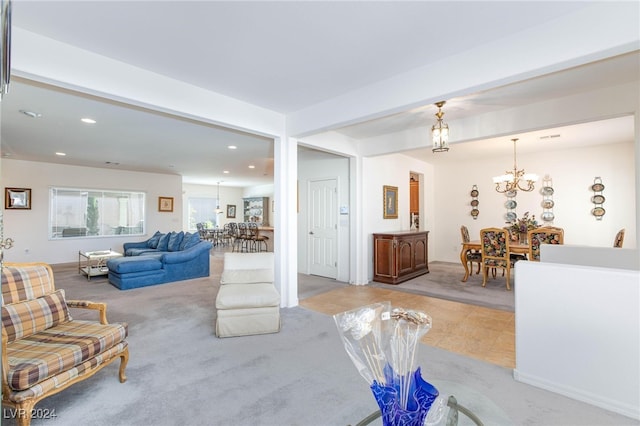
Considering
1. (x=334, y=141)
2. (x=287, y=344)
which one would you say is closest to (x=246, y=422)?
(x=287, y=344)

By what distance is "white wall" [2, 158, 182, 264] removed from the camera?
705 cm

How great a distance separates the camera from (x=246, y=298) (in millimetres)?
3230

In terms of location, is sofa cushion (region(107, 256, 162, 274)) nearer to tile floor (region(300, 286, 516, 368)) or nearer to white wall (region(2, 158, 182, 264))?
tile floor (region(300, 286, 516, 368))

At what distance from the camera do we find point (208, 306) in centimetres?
425

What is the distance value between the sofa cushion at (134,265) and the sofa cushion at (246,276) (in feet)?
8.19

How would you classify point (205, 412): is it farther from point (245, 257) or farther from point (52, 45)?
point (52, 45)

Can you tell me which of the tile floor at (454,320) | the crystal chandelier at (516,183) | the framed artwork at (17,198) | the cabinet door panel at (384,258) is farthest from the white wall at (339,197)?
the framed artwork at (17,198)

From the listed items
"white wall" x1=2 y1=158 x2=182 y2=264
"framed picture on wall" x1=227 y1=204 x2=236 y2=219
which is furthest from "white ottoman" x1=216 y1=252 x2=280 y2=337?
"framed picture on wall" x1=227 y1=204 x2=236 y2=219

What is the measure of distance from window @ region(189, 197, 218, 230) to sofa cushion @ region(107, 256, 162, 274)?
795 cm

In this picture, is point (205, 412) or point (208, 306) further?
point (208, 306)

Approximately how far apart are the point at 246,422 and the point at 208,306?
256 cm

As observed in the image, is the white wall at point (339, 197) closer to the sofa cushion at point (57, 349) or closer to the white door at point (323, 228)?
the white door at point (323, 228)

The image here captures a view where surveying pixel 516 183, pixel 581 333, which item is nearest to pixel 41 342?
pixel 581 333

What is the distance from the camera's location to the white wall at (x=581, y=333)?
2.00 meters
